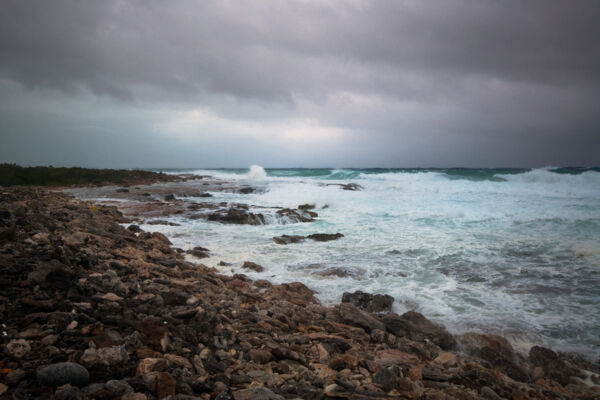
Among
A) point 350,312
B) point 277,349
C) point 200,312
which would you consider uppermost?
point 200,312

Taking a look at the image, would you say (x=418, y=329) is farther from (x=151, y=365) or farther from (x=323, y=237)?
(x=323, y=237)

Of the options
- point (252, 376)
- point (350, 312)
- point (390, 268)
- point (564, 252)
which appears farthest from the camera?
point (564, 252)

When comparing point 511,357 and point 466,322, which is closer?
point 511,357

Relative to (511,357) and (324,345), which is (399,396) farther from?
(511,357)

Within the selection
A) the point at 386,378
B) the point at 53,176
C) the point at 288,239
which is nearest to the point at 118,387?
the point at 386,378

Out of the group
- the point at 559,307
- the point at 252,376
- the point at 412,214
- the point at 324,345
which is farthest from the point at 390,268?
the point at 412,214

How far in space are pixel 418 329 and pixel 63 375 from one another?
14.3 feet

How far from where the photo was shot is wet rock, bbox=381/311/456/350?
14.6ft

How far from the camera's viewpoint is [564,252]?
9258mm

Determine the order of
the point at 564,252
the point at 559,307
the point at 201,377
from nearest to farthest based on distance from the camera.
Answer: the point at 201,377
the point at 559,307
the point at 564,252

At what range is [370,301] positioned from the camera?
18.2 feet

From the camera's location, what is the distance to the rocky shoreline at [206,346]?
7.23ft

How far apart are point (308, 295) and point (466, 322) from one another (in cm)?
275

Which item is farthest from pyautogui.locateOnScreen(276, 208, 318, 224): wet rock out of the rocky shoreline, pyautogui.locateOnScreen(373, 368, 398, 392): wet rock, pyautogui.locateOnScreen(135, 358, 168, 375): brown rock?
pyautogui.locateOnScreen(135, 358, 168, 375): brown rock
